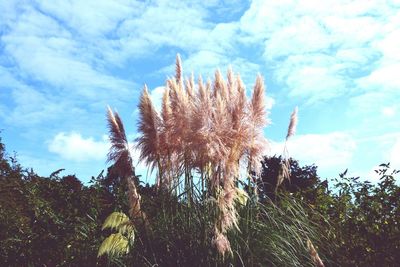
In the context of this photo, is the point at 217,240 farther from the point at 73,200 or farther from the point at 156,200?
the point at 73,200

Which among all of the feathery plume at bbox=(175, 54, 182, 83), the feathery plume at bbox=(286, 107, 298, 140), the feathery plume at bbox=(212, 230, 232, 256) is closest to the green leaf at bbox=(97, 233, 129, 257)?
the feathery plume at bbox=(212, 230, 232, 256)

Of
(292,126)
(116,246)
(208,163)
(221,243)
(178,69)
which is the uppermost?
(178,69)

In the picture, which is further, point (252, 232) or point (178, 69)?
point (178, 69)

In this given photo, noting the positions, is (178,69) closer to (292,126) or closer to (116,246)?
(292,126)

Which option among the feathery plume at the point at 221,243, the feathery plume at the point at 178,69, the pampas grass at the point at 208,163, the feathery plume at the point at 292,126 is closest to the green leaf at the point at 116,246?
the pampas grass at the point at 208,163

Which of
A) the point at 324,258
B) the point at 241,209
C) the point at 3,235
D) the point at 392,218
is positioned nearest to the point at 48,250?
the point at 3,235

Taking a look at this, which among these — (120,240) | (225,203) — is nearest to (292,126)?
(225,203)

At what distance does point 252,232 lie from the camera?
543 centimetres

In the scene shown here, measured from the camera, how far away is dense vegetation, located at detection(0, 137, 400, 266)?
17.6ft

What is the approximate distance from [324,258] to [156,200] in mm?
1898

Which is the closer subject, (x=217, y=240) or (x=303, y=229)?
(x=217, y=240)

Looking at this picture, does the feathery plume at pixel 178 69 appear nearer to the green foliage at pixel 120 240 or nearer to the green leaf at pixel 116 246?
the green foliage at pixel 120 240

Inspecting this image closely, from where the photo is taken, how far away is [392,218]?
18.6 ft

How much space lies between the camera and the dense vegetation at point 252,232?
5375 millimetres
